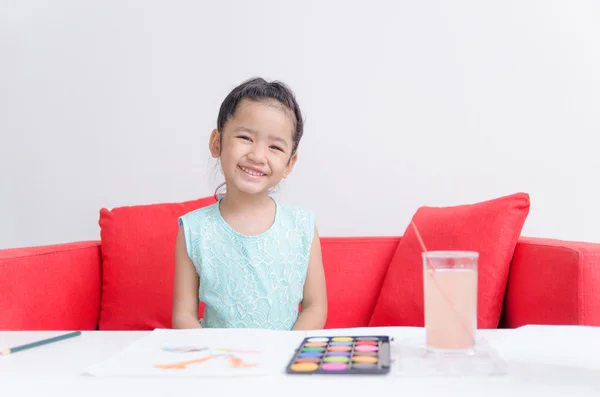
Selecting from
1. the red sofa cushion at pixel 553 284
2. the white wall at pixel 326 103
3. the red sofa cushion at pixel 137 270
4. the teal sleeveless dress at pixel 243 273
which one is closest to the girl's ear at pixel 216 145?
the teal sleeveless dress at pixel 243 273

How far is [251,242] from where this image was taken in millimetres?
1519

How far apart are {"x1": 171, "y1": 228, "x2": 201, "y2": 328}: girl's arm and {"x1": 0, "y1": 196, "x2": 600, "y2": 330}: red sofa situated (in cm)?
39

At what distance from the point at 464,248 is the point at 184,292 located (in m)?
0.72

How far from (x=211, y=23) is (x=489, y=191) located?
3.67 feet

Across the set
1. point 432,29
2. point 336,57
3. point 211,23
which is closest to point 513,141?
point 432,29

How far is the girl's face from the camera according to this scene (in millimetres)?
1437

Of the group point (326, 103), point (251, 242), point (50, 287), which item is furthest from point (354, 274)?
point (50, 287)

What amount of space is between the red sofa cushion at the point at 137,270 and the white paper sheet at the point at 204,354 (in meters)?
1.02

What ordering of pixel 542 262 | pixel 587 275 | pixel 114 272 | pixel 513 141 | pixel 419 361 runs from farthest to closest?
pixel 513 141
pixel 114 272
pixel 542 262
pixel 587 275
pixel 419 361

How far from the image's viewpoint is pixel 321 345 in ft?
2.59

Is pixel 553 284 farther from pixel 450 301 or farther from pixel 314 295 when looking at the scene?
pixel 450 301

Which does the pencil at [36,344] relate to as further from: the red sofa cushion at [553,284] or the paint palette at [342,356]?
the red sofa cushion at [553,284]

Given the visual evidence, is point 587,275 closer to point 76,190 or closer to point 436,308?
point 436,308

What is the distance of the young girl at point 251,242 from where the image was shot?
4.76 ft
